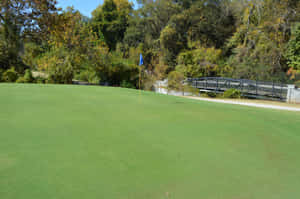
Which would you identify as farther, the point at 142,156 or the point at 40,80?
the point at 40,80

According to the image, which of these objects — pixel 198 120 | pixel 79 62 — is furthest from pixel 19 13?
pixel 198 120

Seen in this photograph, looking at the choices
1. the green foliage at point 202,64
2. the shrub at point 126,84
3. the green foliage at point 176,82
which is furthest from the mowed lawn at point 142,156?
the green foliage at point 202,64

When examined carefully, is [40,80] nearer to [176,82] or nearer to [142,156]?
[176,82]

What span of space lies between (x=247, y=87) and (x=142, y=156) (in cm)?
1333

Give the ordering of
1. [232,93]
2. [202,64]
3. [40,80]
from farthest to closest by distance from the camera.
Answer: [202,64], [40,80], [232,93]

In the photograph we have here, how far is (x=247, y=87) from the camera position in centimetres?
1439

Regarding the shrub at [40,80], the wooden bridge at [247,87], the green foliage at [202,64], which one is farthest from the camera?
the green foliage at [202,64]

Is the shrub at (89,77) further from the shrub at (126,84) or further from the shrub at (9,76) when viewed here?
the shrub at (9,76)

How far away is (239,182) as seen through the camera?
6.46ft

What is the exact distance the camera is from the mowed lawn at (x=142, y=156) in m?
1.80

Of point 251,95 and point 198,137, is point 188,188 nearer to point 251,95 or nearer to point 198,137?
point 198,137

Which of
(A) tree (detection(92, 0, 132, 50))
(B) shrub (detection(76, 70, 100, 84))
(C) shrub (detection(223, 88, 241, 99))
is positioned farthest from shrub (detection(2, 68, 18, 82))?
Result: (A) tree (detection(92, 0, 132, 50))

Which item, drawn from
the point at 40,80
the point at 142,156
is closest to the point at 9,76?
the point at 40,80

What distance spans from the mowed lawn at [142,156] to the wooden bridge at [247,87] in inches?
383
